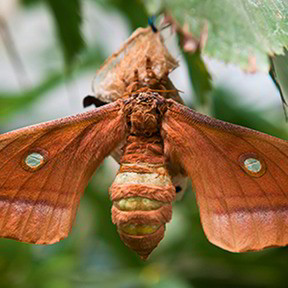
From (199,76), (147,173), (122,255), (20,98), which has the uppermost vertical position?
(199,76)

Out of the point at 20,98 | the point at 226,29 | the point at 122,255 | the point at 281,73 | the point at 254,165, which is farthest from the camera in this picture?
the point at 122,255

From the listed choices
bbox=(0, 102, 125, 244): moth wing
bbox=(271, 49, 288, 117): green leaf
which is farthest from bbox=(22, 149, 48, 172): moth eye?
bbox=(271, 49, 288, 117): green leaf

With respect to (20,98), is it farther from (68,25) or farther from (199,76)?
(199,76)

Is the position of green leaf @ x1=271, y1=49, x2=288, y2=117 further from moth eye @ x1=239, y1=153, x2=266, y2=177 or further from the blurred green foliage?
the blurred green foliage

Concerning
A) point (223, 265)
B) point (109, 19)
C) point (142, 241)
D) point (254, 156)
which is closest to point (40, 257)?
point (223, 265)

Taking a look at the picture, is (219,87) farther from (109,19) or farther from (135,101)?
(135,101)

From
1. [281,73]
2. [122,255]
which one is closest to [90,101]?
[281,73]
